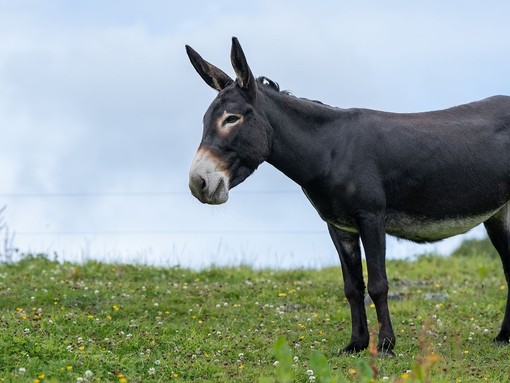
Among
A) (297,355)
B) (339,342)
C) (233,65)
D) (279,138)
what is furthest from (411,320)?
(233,65)

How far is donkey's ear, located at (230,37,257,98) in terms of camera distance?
911 centimetres

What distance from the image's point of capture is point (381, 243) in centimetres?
961

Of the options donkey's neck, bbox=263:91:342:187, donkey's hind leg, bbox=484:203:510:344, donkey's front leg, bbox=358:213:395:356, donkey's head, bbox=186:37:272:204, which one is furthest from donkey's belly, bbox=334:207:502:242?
donkey's head, bbox=186:37:272:204

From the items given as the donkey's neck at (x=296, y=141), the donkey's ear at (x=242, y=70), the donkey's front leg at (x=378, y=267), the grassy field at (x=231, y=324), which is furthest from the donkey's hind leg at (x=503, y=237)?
the donkey's ear at (x=242, y=70)

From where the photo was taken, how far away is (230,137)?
9.27m

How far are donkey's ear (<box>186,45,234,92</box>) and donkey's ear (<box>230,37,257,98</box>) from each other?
0.24 meters

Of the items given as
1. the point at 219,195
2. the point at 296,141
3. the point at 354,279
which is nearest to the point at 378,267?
the point at 354,279

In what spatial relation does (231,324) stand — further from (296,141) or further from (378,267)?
(296,141)

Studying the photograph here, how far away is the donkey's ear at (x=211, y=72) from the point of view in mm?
9656

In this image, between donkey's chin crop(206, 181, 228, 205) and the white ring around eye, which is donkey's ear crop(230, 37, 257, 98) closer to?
the white ring around eye

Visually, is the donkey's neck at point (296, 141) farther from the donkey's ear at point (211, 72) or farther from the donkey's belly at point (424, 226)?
the donkey's belly at point (424, 226)

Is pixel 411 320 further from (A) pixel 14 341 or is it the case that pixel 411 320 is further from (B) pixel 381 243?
(A) pixel 14 341

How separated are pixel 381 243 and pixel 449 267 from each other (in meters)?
9.11

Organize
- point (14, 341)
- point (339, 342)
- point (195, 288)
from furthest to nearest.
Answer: point (195, 288), point (339, 342), point (14, 341)
